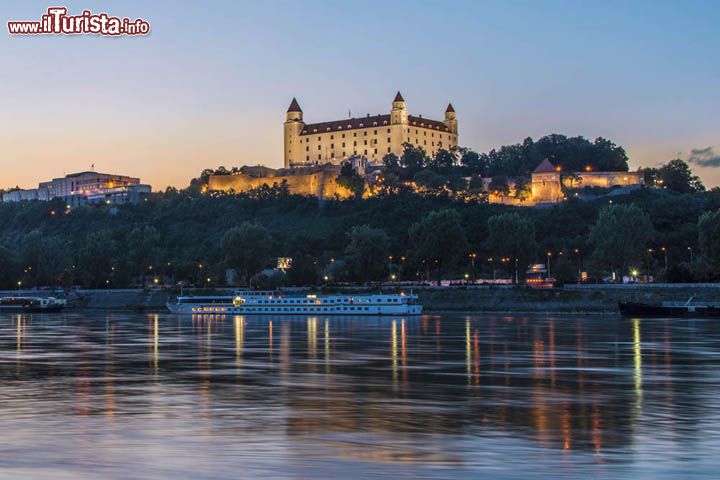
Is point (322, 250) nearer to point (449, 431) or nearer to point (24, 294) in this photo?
point (24, 294)

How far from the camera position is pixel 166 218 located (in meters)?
151

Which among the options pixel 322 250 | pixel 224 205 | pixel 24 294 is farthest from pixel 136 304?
pixel 224 205

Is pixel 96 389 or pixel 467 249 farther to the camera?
pixel 467 249

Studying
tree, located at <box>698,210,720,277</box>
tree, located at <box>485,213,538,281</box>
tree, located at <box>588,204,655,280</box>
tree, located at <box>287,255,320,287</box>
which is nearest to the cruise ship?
tree, located at <box>287,255,320,287</box>

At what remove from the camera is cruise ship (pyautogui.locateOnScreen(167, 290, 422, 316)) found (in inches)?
3002

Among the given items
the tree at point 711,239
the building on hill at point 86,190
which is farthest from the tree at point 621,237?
the building on hill at point 86,190

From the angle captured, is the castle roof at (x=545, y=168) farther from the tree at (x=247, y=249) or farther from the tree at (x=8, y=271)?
the tree at (x=8, y=271)

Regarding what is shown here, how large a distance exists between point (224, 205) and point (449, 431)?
442 feet

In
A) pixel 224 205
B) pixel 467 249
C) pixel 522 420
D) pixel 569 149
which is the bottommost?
pixel 522 420

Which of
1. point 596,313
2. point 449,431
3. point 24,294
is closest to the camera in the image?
point 449,431

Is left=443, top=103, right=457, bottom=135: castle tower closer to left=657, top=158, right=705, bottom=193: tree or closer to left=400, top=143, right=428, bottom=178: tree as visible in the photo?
left=400, top=143, right=428, bottom=178: tree

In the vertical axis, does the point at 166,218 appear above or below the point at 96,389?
above

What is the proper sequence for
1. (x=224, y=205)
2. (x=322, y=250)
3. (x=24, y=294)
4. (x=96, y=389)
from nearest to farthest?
(x=96, y=389), (x=24, y=294), (x=322, y=250), (x=224, y=205)

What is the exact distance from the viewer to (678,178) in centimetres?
14412
